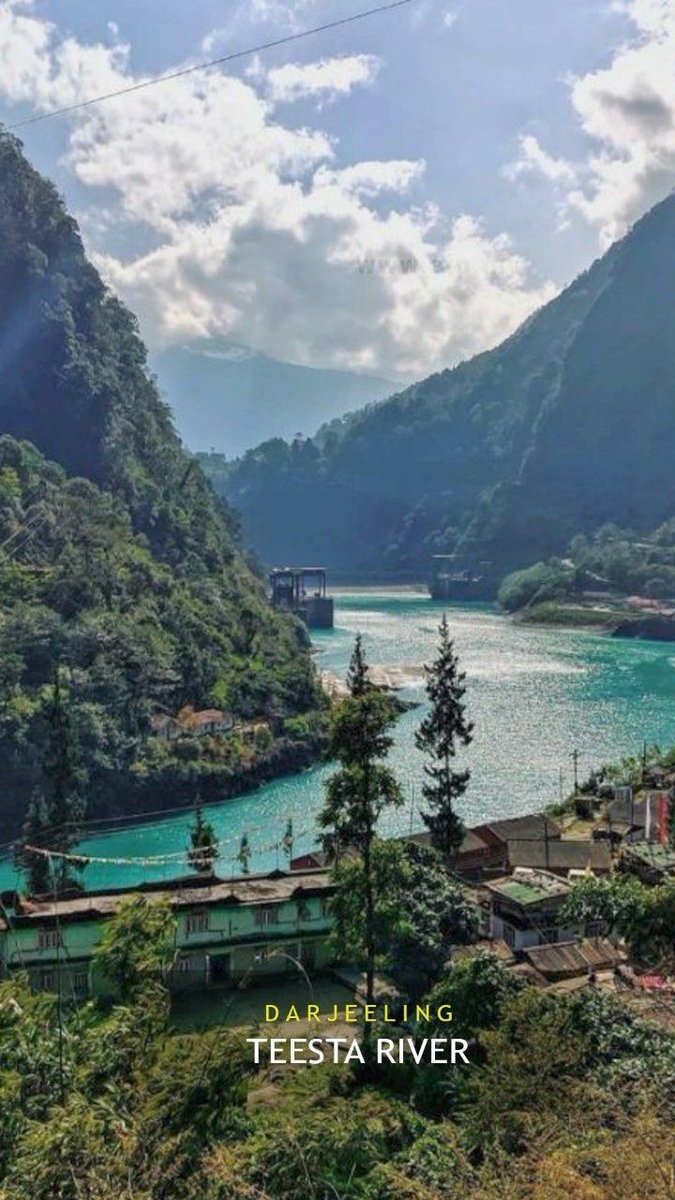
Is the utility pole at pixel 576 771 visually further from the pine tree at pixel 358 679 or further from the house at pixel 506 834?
the pine tree at pixel 358 679

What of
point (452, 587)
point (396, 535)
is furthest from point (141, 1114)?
point (396, 535)

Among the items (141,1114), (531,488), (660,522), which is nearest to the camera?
(141,1114)

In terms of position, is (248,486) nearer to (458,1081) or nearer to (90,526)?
(90,526)

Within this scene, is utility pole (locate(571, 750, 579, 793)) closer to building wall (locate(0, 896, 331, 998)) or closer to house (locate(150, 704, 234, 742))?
house (locate(150, 704, 234, 742))

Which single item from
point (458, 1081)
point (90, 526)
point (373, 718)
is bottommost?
point (458, 1081)

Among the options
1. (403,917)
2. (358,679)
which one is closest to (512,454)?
(358,679)

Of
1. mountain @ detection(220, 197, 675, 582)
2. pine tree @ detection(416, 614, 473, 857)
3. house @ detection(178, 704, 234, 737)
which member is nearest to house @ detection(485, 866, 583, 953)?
pine tree @ detection(416, 614, 473, 857)

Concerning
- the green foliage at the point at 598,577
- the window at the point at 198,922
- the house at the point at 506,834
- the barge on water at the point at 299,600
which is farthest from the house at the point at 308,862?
the green foliage at the point at 598,577
